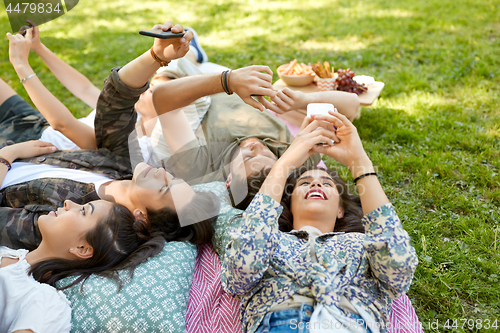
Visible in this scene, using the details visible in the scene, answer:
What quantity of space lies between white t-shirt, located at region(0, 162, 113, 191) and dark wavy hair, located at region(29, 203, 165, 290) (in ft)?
1.27

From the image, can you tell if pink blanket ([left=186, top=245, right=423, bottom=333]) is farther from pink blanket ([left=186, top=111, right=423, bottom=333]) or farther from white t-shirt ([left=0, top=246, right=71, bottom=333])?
white t-shirt ([left=0, top=246, right=71, bottom=333])

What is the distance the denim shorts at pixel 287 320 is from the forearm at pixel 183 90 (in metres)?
1.31

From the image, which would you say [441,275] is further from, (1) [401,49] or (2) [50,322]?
(1) [401,49]

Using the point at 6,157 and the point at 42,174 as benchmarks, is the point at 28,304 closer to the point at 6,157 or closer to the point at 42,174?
the point at 42,174

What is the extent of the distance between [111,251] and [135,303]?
1.24 ft

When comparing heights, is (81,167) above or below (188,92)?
below

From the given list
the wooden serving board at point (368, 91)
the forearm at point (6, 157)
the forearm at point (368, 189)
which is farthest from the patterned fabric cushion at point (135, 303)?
the wooden serving board at point (368, 91)

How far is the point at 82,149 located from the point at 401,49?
4.29 m

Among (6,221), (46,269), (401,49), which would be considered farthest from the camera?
(401,49)

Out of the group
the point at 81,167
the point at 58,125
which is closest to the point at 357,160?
the point at 81,167

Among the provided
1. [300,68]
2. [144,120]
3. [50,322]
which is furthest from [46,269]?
[300,68]

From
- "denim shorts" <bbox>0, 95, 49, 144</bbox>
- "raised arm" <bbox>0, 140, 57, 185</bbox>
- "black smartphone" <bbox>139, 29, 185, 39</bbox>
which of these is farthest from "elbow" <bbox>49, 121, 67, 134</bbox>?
"black smartphone" <bbox>139, 29, 185, 39</bbox>

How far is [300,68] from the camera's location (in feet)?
11.7

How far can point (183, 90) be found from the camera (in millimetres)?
2369
